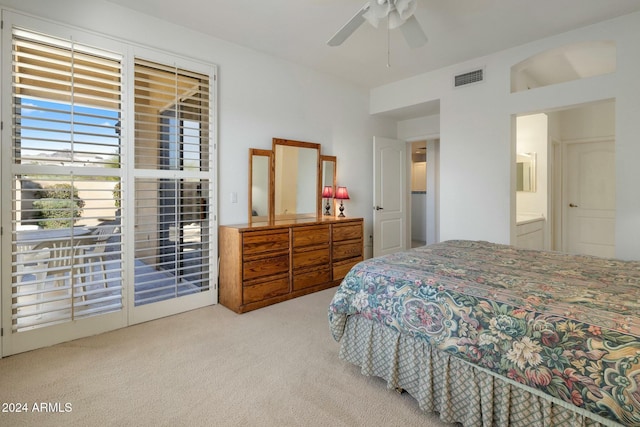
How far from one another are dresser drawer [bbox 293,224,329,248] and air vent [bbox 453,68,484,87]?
2506 mm

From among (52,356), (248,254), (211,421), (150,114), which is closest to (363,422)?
(211,421)

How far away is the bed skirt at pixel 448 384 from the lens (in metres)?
1.32

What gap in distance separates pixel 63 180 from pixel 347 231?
2.98m

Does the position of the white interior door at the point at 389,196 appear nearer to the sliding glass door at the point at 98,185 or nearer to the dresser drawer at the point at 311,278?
the dresser drawer at the point at 311,278

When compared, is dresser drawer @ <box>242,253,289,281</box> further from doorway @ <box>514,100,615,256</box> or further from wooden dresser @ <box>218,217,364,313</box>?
doorway @ <box>514,100,615,256</box>

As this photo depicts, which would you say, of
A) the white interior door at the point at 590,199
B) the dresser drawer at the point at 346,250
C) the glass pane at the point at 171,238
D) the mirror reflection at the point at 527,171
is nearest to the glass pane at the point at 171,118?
the glass pane at the point at 171,238

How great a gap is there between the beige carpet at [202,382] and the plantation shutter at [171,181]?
0.56m

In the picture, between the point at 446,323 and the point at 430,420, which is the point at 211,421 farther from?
the point at 446,323

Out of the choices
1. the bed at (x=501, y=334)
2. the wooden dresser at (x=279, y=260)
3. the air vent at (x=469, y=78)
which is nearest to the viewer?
the bed at (x=501, y=334)

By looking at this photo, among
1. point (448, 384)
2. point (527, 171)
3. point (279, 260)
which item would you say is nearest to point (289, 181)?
point (279, 260)

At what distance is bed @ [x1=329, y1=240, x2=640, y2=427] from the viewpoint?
46.4 inches

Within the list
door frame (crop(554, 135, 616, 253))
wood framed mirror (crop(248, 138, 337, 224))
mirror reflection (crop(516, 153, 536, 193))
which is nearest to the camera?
wood framed mirror (crop(248, 138, 337, 224))

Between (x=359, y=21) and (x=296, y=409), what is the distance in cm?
271

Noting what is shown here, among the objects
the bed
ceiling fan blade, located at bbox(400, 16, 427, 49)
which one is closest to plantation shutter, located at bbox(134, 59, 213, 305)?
the bed
